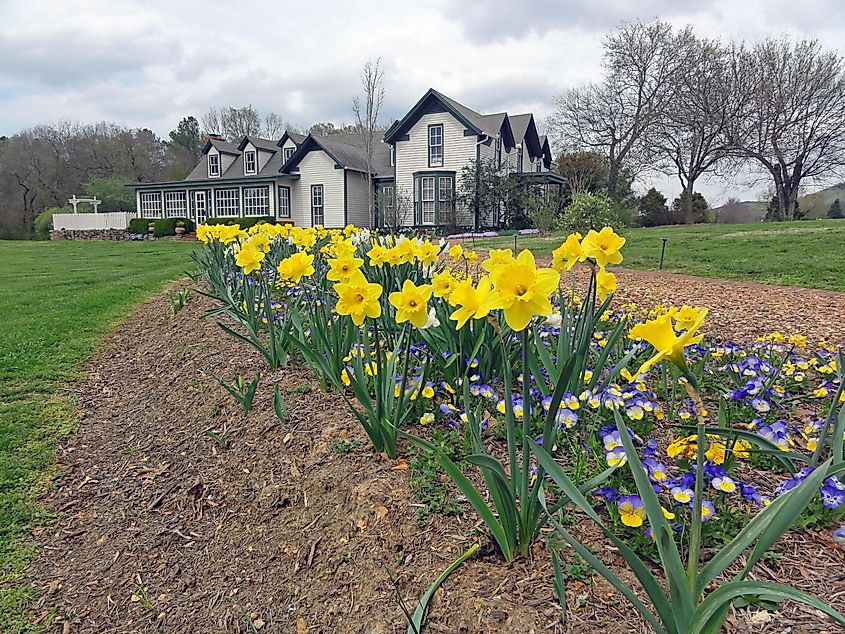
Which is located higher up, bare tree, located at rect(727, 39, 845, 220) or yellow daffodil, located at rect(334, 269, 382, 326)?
bare tree, located at rect(727, 39, 845, 220)

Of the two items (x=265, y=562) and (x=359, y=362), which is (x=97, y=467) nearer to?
(x=265, y=562)

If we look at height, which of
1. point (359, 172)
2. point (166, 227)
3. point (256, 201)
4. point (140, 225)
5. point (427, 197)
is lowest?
point (166, 227)

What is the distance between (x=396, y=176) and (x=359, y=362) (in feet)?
65.5

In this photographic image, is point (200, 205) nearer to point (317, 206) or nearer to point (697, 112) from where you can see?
point (317, 206)

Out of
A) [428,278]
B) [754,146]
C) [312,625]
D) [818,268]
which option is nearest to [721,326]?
[428,278]

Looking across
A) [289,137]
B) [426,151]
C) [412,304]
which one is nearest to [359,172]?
[426,151]

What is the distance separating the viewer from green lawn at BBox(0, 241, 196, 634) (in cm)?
204

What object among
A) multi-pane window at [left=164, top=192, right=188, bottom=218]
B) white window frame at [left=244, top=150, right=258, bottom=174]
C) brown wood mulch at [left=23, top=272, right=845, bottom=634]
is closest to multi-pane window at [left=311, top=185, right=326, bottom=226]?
white window frame at [left=244, top=150, right=258, bottom=174]

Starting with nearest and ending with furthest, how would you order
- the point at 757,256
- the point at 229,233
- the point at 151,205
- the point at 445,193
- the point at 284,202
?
the point at 229,233 < the point at 757,256 < the point at 445,193 < the point at 284,202 < the point at 151,205

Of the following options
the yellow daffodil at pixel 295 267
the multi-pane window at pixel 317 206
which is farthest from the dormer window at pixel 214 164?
the yellow daffodil at pixel 295 267

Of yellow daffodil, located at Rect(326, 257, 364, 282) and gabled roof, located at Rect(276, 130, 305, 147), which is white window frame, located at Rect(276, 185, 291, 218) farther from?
yellow daffodil, located at Rect(326, 257, 364, 282)

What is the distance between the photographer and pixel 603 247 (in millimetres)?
1653

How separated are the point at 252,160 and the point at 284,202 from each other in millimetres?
3186

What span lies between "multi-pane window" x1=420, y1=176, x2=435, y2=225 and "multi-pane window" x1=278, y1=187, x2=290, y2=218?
6.21 meters
